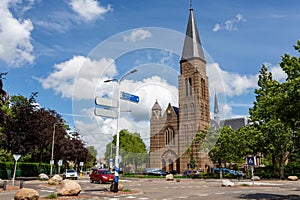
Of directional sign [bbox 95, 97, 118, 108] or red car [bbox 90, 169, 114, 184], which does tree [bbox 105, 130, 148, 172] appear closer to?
red car [bbox 90, 169, 114, 184]

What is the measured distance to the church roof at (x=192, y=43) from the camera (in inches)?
2940

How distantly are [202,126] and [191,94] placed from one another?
11.2 metres

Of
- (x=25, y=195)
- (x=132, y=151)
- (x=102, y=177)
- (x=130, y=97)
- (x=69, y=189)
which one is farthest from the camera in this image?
(x=132, y=151)

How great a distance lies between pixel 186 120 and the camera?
80.1m

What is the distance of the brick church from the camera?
7519 centimetres

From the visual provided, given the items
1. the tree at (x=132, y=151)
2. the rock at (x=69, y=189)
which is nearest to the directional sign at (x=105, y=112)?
the rock at (x=69, y=189)

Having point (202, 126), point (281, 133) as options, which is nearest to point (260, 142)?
point (281, 133)

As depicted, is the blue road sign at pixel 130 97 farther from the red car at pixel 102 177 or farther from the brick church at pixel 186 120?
the brick church at pixel 186 120

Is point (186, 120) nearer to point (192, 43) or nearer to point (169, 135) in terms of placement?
point (169, 135)

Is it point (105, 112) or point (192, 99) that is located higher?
point (192, 99)

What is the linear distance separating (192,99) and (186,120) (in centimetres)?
635

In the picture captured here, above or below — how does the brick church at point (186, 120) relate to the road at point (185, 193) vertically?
above

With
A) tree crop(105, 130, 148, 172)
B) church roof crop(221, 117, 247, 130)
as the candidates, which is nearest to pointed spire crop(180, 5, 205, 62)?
tree crop(105, 130, 148, 172)

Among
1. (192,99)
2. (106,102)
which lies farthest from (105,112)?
(192,99)
